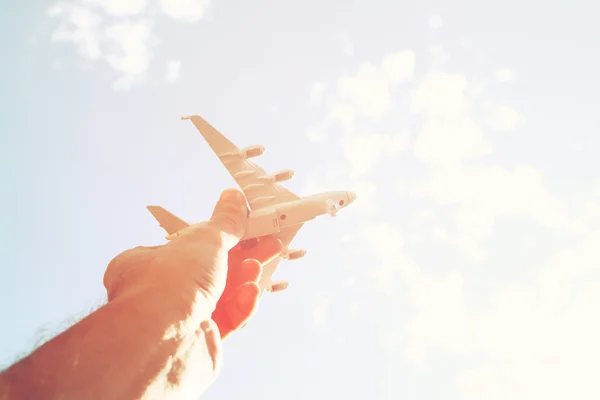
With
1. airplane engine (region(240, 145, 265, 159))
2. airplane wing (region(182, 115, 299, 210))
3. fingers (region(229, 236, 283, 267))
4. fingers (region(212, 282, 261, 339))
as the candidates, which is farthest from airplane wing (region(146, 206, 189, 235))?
fingers (region(212, 282, 261, 339))

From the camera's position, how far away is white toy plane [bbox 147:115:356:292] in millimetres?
21078

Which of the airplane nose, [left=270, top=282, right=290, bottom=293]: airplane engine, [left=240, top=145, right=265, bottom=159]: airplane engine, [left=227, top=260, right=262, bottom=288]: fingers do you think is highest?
[left=240, top=145, right=265, bottom=159]: airplane engine

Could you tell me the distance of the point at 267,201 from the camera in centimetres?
2234

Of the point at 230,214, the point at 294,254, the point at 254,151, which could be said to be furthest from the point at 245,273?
the point at 254,151

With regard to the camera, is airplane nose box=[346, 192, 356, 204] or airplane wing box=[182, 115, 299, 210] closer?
airplane wing box=[182, 115, 299, 210]

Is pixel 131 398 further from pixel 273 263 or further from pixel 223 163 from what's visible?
pixel 223 163

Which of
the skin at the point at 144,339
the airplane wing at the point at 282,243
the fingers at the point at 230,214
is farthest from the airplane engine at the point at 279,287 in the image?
the skin at the point at 144,339

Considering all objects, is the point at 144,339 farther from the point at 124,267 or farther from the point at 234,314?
the point at 234,314

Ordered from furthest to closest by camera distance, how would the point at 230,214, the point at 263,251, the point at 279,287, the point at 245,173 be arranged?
the point at 245,173 < the point at 279,287 < the point at 263,251 < the point at 230,214

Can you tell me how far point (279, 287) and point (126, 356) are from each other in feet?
59.5

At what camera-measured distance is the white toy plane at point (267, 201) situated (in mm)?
21078

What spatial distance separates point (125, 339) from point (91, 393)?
74cm

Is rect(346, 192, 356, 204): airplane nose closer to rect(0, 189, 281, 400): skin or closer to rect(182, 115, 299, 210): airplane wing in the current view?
rect(182, 115, 299, 210): airplane wing

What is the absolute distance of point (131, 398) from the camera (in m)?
4.64
